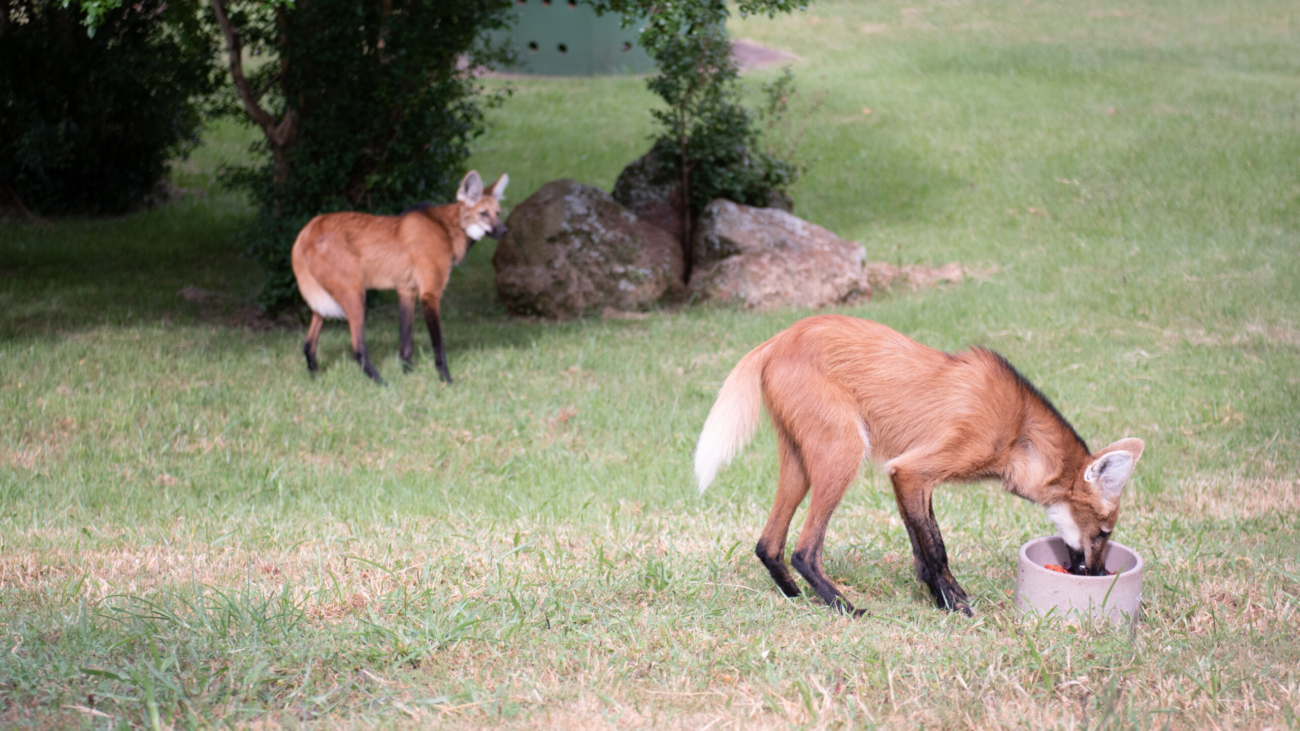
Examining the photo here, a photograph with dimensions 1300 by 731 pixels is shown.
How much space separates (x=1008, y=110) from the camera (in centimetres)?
1436

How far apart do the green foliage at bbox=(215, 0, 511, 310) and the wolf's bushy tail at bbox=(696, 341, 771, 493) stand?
17.9 feet

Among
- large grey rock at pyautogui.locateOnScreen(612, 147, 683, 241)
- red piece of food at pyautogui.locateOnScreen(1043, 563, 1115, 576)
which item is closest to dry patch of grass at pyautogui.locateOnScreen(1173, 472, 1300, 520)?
red piece of food at pyautogui.locateOnScreen(1043, 563, 1115, 576)

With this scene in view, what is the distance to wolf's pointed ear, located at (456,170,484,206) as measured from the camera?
6629mm

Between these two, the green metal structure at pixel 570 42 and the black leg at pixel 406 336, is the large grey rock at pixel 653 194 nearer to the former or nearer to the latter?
the black leg at pixel 406 336

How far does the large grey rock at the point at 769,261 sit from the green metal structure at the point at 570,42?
11132 mm

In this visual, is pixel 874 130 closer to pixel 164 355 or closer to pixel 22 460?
pixel 164 355

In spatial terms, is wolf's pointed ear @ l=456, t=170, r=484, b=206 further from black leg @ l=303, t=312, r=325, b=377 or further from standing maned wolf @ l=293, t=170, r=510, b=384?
black leg @ l=303, t=312, r=325, b=377

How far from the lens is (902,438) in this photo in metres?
3.03

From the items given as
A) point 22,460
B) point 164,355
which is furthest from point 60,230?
point 22,460

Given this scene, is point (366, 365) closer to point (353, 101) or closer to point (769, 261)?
point (353, 101)

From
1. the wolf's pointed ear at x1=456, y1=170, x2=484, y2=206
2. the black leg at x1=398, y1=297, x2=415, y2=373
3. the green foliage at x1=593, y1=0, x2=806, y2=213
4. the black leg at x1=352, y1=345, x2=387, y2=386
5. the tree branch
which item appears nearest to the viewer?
the black leg at x1=352, y1=345, x2=387, y2=386

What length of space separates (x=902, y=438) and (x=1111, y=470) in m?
0.60

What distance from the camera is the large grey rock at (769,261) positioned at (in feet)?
27.9

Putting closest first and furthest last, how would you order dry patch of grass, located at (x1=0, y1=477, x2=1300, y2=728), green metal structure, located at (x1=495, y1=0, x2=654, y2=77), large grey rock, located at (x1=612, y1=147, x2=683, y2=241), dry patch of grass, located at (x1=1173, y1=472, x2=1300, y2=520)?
dry patch of grass, located at (x1=0, y1=477, x2=1300, y2=728) < dry patch of grass, located at (x1=1173, y1=472, x2=1300, y2=520) < large grey rock, located at (x1=612, y1=147, x2=683, y2=241) < green metal structure, located at (x1=495, y1=0, x2=654, y2=77)
